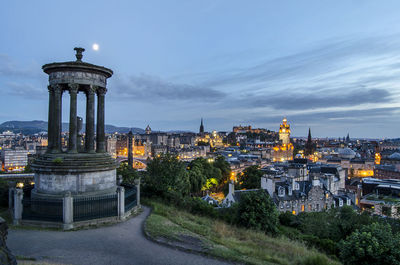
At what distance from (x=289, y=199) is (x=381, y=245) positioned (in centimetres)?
3220

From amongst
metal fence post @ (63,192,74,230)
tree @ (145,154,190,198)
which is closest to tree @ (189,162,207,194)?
tree @ (145,154,190,198)

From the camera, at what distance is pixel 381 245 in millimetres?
12180

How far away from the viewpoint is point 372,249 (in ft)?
39.7

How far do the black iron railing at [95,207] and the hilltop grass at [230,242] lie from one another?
235 cm

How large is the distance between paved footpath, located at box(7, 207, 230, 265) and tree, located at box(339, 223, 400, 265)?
6.44 metres

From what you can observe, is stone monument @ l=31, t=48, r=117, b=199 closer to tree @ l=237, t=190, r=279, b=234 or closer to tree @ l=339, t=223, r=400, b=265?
tree @ l=237, t=190, r=279, b=234

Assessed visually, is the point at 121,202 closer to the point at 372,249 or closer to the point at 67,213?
the point at 67,213

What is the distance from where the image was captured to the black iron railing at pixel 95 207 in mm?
14828

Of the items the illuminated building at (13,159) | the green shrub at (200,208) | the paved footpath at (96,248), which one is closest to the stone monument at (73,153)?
the paved footpath at (96,248)

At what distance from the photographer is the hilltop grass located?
11336 millimetres

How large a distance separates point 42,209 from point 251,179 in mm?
Result: 54038

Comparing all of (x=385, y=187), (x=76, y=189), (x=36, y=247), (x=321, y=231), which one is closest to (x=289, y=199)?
(x=321, y=231)

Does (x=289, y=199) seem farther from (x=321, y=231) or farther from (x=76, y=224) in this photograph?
(x=76, y=224)

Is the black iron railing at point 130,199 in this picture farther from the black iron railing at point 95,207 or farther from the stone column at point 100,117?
the stone column at point 100,117
